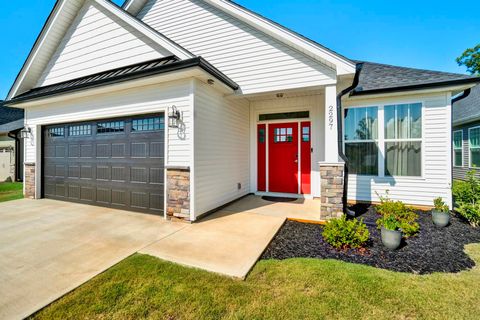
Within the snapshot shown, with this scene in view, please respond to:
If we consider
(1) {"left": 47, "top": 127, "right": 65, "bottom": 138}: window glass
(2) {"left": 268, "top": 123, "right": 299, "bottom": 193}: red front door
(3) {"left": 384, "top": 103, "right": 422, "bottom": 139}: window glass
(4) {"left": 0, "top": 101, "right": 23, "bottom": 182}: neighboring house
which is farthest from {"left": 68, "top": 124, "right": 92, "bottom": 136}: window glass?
(3) {"left": 384, "top": 103, "right": 422, "bottom": 139}: window glass

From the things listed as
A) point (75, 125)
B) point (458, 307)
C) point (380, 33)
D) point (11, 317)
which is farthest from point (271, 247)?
point (380, 33)

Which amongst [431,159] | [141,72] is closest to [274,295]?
[141,72]

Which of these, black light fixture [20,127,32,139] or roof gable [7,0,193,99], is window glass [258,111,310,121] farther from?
black light fixture [20,127,32,139]

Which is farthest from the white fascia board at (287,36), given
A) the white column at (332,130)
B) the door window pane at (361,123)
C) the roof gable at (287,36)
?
the door window pane at (361,123)

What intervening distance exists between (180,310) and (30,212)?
5.76 m

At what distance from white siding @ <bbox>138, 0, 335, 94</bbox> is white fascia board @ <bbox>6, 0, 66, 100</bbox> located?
291 centimetres

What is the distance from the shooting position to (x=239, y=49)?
207 inches

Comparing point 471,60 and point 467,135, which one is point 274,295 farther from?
point 471,60

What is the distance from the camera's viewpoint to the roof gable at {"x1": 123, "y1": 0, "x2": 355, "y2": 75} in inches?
168

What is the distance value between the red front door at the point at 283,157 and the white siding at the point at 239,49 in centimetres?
206

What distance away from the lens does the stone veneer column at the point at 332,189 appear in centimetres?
434

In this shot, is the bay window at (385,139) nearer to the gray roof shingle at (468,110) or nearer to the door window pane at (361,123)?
the door window pane at (361,123)

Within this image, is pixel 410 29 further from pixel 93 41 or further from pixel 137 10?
pixel 93 41

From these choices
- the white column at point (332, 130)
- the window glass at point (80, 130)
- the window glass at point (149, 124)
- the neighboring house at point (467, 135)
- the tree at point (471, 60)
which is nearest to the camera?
the white column at point (332, 130)
